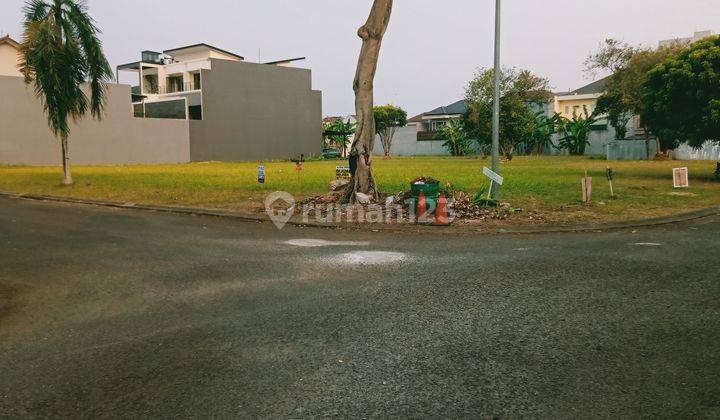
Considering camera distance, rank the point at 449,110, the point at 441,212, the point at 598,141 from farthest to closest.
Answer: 1. the point at 449,110
2. the point at 598,141
3. the point at 441,212

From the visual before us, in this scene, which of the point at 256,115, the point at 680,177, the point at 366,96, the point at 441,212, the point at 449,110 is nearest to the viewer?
the point at 441,212

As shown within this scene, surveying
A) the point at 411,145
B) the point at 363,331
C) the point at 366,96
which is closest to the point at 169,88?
the point at 411,145

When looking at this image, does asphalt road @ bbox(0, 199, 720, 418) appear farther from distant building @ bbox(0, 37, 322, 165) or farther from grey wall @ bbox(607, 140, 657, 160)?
grey wall @ bbox(607, 140, 657, 160)

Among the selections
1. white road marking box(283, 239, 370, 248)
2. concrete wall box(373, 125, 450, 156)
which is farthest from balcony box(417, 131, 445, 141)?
white road marking box(283, 239, 370, 248)

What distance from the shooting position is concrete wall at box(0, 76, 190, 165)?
36.4 m

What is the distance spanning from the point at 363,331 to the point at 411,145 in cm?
6565

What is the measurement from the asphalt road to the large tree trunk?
501 cm

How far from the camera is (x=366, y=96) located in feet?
44.8

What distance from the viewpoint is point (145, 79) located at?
56875mm

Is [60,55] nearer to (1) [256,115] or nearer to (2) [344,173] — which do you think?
(2) [344,173]

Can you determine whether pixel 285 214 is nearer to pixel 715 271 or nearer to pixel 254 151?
pixel 715 271

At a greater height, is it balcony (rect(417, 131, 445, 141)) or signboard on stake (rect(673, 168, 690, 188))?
balcony (rect(417, 131, 445, 141))

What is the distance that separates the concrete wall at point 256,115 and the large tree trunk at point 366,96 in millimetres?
36575

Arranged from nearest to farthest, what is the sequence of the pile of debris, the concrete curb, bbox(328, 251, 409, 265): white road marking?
bbox(328, 251, 409, 265): white road marking
the concrete curb
the pile of debris
